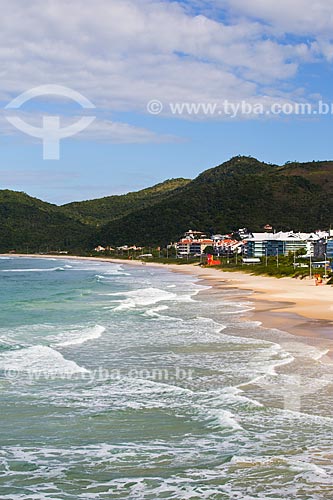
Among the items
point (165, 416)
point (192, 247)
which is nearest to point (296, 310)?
point (165, 416)

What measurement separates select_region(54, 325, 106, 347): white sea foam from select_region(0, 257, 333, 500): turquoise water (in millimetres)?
65

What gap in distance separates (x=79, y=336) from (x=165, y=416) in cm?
1077

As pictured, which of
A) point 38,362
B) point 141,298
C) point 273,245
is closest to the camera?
point 38,362

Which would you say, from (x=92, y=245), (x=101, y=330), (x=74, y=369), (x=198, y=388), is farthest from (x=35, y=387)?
(x=92, y=245)

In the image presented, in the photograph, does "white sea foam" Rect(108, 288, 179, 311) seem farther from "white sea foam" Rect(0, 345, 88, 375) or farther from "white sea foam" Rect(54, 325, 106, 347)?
"white sea foam" Rect(0, 345, 88, 375)

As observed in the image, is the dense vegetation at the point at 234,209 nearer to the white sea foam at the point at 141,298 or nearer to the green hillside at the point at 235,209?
the green hillside at the point at 235,209

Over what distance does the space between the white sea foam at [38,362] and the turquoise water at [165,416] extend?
28 millimetres

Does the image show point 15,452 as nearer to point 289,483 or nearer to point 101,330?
point 289,483

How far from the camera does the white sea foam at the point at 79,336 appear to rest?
20.5 metres

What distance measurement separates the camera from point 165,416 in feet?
38.1

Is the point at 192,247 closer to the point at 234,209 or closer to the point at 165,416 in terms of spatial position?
the point at 234,209

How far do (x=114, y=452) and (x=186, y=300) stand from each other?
91.5ft

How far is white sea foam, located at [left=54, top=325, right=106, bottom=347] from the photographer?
20.5 meters

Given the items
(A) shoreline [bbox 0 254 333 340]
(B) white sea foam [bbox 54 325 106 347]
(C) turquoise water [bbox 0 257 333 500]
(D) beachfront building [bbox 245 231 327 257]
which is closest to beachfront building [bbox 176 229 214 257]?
(D) beachfront building [bbox 245 231 327 257]
